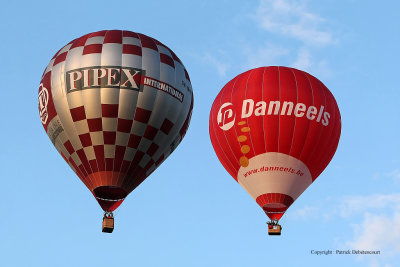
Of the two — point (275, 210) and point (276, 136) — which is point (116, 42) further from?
point (275, 210)

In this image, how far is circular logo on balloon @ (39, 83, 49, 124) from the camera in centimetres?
3334

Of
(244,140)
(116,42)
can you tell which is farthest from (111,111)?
(244,140)

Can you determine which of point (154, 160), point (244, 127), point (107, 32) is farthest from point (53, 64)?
point (244, 127)

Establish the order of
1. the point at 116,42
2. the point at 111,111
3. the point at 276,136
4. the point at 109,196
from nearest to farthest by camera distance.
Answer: the point at 111,111 < the point at 276,136 < the point at 109,196 < the point at 116,42

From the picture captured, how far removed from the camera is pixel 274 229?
107 feet

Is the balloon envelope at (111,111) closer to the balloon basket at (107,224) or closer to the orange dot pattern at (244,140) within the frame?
the balloon basket at (107,224)

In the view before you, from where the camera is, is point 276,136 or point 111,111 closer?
point 111,111

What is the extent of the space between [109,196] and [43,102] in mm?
3815

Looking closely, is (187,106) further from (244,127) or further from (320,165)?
(320,165)

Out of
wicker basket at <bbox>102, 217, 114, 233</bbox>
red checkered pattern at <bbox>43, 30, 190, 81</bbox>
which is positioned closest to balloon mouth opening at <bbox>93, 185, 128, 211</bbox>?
wicker basket at <bbox>102, 217, 114, 233</bbox>

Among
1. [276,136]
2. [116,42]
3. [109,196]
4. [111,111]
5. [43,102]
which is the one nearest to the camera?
[111,111]

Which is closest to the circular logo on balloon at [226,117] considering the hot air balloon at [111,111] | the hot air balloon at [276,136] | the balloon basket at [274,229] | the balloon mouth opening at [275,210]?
the hot air balloon at [276,136]

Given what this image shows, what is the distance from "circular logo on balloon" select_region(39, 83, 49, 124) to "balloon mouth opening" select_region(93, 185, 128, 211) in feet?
10.2

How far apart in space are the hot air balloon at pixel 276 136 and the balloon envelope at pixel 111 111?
1.94 m
